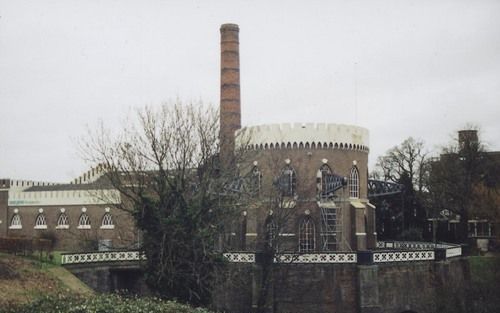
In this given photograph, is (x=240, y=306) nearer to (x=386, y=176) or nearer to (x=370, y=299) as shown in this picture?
(x=370, y=299)

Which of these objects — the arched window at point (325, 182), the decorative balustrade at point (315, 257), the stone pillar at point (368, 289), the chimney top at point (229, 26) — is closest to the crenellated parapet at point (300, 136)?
the arched window at point (325, 182)

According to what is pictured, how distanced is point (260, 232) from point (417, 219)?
24.4 m

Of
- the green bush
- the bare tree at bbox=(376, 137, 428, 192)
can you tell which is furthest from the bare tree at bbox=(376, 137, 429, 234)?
the green bush

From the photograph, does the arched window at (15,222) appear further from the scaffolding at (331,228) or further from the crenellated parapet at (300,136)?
the scaffolding at (331,228)

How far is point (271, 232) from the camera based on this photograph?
33.0 m

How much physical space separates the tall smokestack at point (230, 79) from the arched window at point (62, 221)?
16.3 m

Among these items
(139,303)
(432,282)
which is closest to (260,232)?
(432,282)

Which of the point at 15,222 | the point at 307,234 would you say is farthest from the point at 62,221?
the point at 307,234

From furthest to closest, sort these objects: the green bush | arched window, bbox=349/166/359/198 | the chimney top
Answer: the chimney top
arched window, bbox=349/166/359/198
the green bush

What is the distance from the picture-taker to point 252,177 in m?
34.1

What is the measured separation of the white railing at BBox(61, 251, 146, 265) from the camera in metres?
29.1

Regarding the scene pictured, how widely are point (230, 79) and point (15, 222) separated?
73.8 feet

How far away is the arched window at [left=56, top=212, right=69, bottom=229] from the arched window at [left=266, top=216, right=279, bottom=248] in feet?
73.8

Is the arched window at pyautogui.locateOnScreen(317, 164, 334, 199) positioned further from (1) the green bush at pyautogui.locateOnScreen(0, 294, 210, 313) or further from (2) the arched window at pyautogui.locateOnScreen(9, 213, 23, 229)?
(2) the arched window at pyautogui.locateOnScreen(9, 213, 23, 229)
